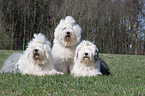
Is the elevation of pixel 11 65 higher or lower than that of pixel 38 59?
lower

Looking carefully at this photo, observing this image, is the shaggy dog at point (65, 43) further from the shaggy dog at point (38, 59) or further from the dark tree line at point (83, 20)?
the dark tree line at point (83, 20)

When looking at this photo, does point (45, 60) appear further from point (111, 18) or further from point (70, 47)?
point (111, 18)

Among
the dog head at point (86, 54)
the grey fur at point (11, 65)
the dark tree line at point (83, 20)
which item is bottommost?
the grey fur at point (11, 65)

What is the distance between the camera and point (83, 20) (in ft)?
82.5

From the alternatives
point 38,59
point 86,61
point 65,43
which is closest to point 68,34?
point 65,43

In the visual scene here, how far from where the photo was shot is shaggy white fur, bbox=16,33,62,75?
5205mm

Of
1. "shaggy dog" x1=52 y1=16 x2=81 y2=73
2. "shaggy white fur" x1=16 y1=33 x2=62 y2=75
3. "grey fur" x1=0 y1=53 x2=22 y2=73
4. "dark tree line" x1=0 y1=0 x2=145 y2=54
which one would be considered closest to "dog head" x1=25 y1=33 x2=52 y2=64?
"shaggy white fur" x1=16 y1=33 x2=62 y2=75

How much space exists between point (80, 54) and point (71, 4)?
68.9 ft

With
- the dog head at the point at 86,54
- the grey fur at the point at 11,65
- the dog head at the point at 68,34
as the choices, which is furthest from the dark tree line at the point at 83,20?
the dog head at the point at 86,54

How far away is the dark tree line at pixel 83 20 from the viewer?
24.9 meters

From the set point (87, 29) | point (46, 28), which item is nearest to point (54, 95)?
point (87, 29)

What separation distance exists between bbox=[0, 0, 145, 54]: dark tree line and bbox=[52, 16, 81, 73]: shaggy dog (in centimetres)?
1797

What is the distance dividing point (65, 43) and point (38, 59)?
1084mm

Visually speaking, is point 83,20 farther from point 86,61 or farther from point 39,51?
point 39,51
